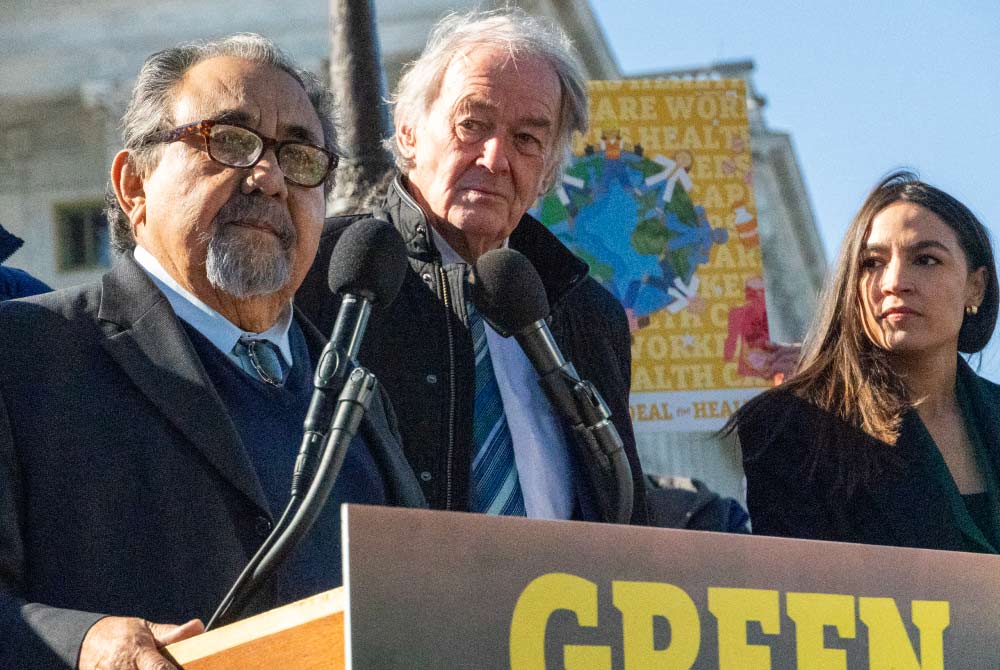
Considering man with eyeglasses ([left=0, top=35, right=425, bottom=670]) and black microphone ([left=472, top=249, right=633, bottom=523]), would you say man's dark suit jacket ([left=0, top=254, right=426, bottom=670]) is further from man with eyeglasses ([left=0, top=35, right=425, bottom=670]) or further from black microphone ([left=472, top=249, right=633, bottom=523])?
black microphone ([left=472, top=249, right=633, bottom=523])

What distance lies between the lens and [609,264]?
5.05 metres

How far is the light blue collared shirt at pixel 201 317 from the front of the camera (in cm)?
293

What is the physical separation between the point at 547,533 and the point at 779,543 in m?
0.34

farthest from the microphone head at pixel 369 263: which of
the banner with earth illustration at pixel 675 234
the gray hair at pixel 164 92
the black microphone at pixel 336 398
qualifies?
the banner with earth illustration at pixel 675 234

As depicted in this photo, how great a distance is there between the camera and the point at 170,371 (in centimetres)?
270

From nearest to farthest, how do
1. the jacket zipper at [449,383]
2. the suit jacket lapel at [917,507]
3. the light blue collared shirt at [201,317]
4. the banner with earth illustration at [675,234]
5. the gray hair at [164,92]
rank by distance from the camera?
the light blue collared shirt at [201,317] < the gray hair at [164,92] < the jacket zipper at [449,383] < the suit jacket lapel at [917,507] < the banner with earth illustration at [675,234]

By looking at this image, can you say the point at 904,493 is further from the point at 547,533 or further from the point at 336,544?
the point at 547,533

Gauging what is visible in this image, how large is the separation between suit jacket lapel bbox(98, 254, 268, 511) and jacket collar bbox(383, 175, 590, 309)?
1.03 meters

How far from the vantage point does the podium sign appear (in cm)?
185

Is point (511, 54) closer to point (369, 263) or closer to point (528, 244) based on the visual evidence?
point (528, 244)

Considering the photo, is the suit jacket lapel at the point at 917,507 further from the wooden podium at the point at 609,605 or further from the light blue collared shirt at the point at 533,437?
the wooden podium at the point at 609,605

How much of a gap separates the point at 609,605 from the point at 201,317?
1239 mm

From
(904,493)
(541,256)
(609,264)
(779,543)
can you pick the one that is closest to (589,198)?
(609,264)

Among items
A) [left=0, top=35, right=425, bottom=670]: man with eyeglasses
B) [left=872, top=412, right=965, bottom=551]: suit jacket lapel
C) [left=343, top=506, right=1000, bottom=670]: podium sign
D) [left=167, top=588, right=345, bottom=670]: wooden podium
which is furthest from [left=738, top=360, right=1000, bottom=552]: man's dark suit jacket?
[left=167, top=588, right=345, bottom=670]: wooden podium
